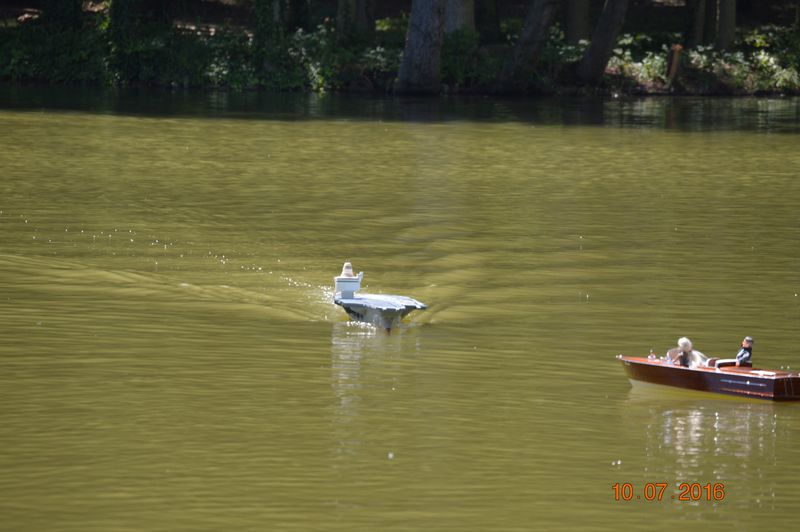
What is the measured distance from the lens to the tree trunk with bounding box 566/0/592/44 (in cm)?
5928

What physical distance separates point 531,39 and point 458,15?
14.3ft

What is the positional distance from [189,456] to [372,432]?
5.00 ft

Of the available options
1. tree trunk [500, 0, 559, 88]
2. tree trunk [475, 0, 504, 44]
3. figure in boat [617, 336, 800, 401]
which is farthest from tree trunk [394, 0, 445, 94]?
figure in boat [617, 336, 800, 401]

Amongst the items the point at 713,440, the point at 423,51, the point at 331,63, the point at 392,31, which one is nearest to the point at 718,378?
the point at 713,440

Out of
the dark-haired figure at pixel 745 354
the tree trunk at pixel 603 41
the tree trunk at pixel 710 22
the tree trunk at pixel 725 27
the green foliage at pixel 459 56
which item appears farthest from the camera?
the tree trunk at pixel 710 22

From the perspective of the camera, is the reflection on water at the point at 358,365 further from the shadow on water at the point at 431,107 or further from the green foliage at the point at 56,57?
the green foliage at the point at 56,57

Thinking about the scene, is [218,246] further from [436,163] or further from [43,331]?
[436,163]

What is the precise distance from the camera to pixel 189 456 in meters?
12.0

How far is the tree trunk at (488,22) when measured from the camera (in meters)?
60.9

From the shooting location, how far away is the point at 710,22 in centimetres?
Result: 6241

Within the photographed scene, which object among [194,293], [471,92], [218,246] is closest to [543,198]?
[218,246]
